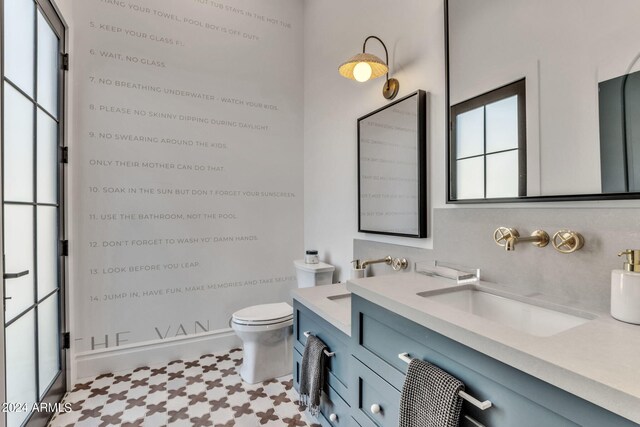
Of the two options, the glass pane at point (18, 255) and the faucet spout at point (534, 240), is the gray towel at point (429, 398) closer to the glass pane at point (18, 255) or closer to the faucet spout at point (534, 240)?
the faucet spout at point (534, 240)

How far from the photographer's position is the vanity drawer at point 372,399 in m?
1.04

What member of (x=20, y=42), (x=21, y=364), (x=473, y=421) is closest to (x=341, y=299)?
(x=473, y=421)

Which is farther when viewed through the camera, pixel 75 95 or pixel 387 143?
pixel 75 95

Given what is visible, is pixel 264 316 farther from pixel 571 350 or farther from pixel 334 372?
pixel 571 350

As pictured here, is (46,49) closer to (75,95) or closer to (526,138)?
(75,95)

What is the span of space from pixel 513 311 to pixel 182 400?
6.45 ft

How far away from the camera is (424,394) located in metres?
0.85

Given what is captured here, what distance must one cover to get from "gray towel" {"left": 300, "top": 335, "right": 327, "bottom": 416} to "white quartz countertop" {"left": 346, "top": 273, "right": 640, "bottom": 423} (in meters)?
0.66

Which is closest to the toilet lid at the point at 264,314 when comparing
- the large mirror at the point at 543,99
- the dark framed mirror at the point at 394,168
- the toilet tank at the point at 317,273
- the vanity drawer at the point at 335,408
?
the toilet tank at the point at 317,273

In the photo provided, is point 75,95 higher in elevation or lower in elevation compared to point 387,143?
higher

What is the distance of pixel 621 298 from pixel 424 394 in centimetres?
58

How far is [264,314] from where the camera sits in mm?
2182

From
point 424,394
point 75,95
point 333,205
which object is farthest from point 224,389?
point 75,95

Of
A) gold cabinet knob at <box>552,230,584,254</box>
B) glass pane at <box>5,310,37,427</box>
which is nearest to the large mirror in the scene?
gold cabinet knob at <box>552,230,584,254</box>
